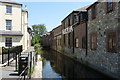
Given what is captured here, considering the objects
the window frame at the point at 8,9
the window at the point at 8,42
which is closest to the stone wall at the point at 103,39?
the window at the point at 8,42

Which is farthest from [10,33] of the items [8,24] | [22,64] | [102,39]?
[22,64]

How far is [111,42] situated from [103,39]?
1334mm

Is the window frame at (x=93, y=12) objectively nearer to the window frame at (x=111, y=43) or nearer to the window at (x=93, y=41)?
the window at (x=93, y=41)

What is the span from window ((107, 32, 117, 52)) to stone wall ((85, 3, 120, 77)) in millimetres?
339

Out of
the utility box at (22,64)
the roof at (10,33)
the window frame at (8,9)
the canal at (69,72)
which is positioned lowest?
the canal at (69,72)

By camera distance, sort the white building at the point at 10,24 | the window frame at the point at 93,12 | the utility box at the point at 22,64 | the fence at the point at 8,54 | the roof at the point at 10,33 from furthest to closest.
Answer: the white building at the point at 10,24
the roof at the point at 10,33
the window frame at the point at 93,12
the fence at the point at 8,54
the utility box at the point at 22,64

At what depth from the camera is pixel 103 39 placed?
1334 centimetres

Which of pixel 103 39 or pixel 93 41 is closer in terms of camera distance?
pixel 103 39

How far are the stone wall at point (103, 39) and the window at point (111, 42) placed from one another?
13.3 inches

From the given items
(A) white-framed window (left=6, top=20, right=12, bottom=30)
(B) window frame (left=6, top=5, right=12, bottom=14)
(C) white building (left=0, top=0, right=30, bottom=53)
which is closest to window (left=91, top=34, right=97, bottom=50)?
(C) white building (left=0, top=0, right=30, bottom=53)

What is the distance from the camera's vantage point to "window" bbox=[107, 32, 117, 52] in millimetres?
11605

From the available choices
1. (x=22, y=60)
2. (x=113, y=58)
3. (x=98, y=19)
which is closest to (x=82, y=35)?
(x=98, y=19)

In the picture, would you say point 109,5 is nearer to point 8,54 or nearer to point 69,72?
point 69,72

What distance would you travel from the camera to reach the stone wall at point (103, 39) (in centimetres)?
1149
